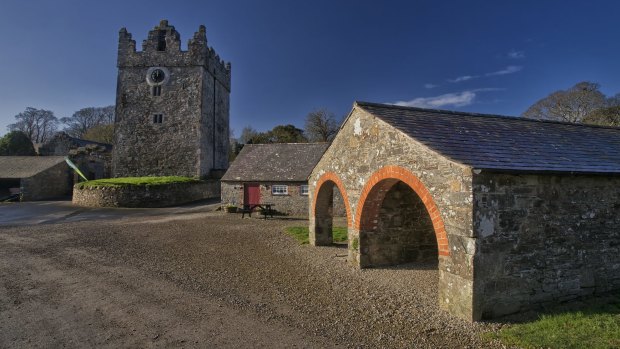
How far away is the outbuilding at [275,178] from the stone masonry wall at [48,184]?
66.0 feet

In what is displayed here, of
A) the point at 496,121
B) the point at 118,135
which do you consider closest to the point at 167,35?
the point at 118,135

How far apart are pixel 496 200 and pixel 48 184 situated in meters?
37.7

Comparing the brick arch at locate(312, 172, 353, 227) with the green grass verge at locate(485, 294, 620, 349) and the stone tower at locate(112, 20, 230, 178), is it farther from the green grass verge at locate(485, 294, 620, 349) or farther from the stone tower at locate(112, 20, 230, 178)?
the stone tower at locate(112, 20, 230, 178)

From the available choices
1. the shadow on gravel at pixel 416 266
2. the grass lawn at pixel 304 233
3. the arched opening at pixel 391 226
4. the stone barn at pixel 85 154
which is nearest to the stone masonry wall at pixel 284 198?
the grass lawn at pixel 304 233

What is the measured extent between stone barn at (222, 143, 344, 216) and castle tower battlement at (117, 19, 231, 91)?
38.6ft

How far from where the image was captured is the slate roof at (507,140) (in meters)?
6.28

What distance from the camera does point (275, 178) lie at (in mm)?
21250

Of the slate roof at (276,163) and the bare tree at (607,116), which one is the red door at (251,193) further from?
the bare tree at (607,116)

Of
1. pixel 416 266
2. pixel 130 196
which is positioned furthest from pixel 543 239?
pixel 130 196

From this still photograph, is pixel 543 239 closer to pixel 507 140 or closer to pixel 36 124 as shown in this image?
pixel 507 140

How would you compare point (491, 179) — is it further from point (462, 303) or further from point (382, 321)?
point (382, 321)

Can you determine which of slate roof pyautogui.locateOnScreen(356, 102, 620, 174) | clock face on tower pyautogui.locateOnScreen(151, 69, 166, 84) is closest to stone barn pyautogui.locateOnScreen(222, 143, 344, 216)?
slate roof pyautogui.locateOnScreen(356, 102, 620, 174)

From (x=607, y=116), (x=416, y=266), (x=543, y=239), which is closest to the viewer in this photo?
(x=543, y=239)

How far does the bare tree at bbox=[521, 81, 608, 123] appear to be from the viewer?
3138 centimetres
